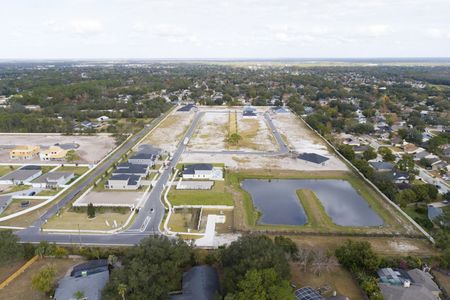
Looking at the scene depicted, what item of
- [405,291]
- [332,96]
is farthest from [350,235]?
[332,96]

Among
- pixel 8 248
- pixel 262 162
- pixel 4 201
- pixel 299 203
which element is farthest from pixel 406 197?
pixel 4 201

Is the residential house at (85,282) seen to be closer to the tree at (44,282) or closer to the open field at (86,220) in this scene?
the tree at (44,282)

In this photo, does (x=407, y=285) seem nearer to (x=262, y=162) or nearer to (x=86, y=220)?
(x=86, y=220)

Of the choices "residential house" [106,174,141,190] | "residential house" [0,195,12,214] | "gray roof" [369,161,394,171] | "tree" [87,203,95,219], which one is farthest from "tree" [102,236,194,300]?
"gray roof" [369,161,394,171]

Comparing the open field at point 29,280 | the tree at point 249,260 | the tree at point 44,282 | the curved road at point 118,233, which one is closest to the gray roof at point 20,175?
the curved road at point 118,233

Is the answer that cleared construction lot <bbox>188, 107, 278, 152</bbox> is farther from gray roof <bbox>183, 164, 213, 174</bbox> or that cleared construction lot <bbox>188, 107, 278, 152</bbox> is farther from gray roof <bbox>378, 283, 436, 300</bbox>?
gray roof <bbox>378, 283, 436, 300</bbox>
